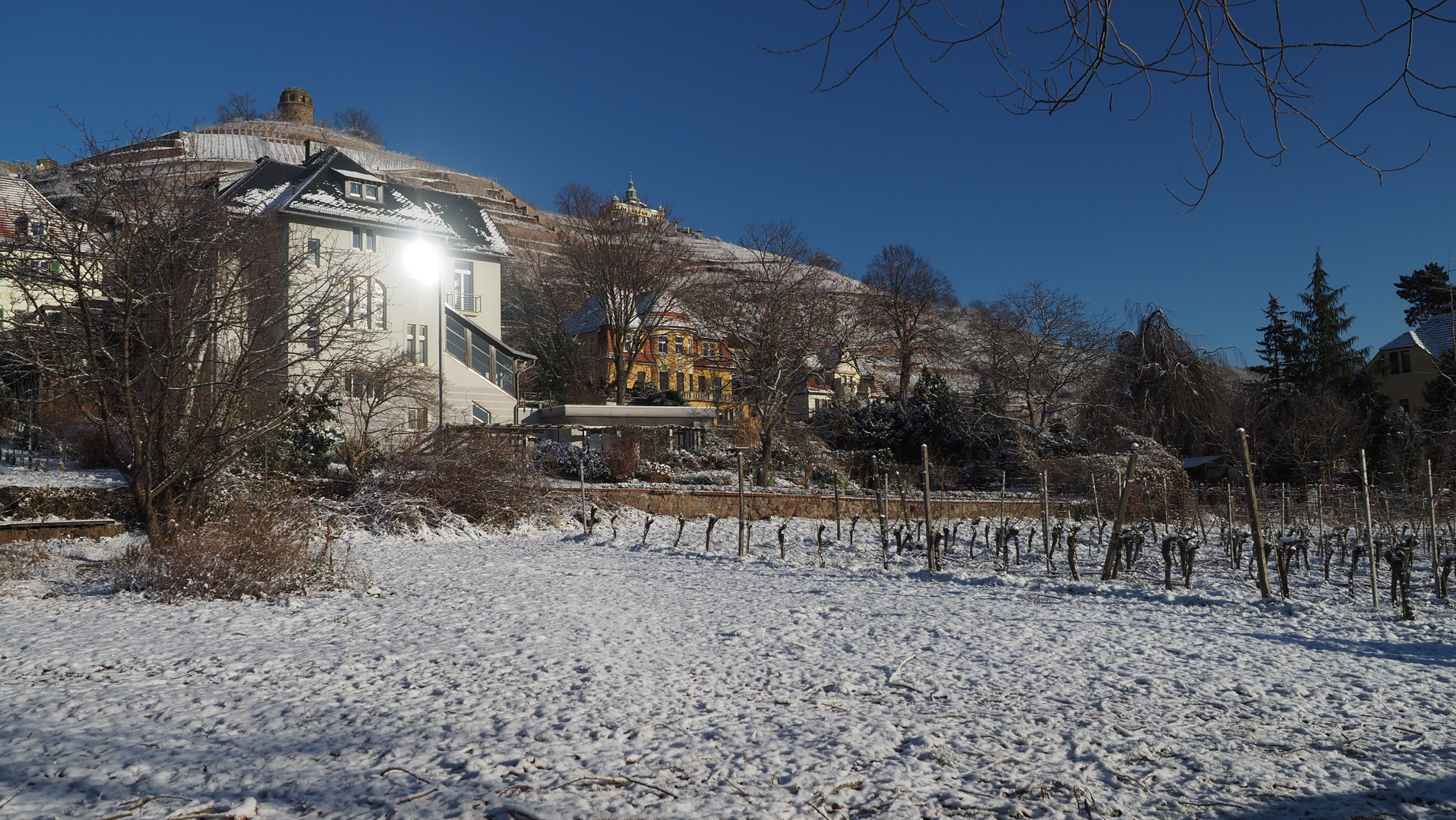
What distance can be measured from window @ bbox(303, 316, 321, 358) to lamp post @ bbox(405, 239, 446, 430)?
1419 centimetres

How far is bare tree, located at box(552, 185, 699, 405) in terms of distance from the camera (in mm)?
32625

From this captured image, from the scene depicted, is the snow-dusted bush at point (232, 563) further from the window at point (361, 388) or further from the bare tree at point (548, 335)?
the bare tree at point (548, 335)

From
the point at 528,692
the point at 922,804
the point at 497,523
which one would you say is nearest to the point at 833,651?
the point at 528,692

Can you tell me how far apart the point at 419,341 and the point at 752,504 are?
1454 centimetres

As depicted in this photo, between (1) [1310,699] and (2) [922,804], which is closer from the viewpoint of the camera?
(2) [922,804]

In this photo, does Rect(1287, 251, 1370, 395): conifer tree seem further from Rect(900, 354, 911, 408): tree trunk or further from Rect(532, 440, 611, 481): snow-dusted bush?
Rect(532, 440, 611, 481): snow-dusted bush

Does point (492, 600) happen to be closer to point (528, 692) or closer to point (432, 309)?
point (528, 692)

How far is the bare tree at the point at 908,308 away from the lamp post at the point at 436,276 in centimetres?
1786

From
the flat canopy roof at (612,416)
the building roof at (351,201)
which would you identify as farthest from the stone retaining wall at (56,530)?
the building roof at (351,201)

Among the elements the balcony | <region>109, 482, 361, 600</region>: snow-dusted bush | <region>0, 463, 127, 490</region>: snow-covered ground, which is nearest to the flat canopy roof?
the balcony

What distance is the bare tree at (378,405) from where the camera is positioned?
16172mm

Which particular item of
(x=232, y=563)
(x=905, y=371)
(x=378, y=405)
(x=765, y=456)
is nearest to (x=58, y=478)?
(x=378, y=405)

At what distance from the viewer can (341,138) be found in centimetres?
10681

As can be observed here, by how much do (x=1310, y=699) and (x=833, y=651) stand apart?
2.60 m
